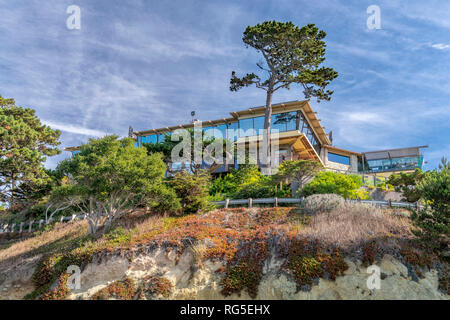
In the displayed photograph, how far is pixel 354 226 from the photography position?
539 inches

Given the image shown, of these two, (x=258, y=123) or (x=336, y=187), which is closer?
(x=336, y=187)

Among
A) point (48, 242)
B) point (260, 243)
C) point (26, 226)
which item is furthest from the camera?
point (26, 226)

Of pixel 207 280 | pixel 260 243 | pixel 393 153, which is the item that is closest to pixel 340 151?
pixel 393 153

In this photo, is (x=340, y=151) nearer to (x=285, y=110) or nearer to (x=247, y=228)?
(x=285, y=110)

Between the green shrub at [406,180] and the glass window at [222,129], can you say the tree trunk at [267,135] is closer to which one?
the glass window at [222,129]

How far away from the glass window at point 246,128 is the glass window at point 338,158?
44.6ft

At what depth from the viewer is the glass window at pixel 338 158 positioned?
139 ft

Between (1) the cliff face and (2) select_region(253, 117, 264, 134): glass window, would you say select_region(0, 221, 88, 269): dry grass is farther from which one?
(2) select_region(253, 117, 264, 134): glass window

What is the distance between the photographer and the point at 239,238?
14070 mm

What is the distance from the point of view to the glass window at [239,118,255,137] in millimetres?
35094

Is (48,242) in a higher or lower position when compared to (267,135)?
lower

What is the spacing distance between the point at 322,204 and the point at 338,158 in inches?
1121

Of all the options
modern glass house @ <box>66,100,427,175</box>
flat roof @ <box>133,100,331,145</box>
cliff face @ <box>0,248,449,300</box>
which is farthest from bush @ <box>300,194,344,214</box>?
flat roof @ <box>133,100,331,145</box>
